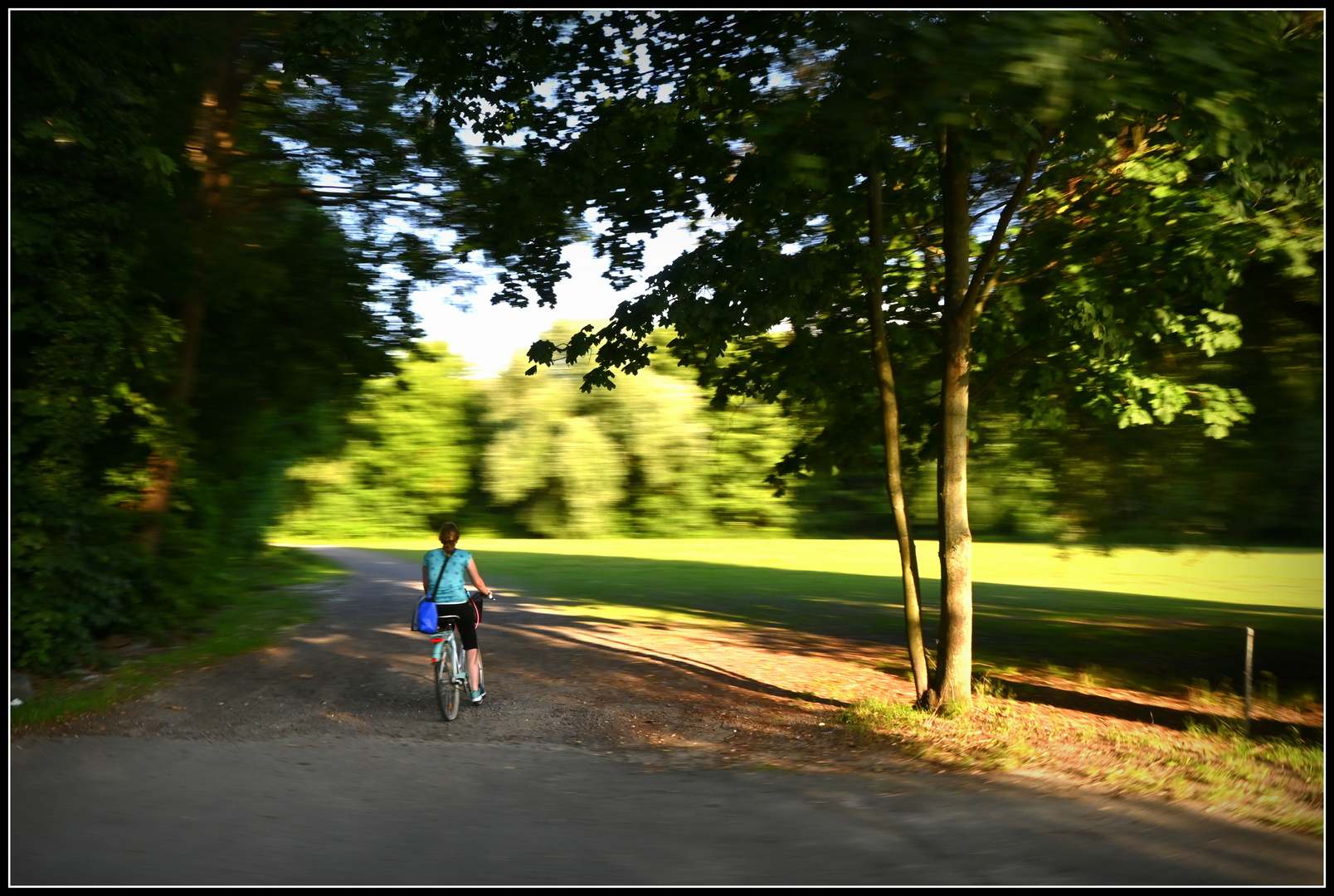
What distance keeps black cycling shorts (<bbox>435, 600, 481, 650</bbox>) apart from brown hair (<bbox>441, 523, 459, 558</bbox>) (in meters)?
0.46

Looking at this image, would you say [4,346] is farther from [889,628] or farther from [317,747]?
[889,628]

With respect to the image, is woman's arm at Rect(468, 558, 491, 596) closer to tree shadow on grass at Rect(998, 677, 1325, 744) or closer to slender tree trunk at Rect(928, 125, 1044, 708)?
slender tree trunk at Rect(928, 125, 1044, 708)

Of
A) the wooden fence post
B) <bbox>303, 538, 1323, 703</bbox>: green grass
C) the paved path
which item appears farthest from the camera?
<bbox>303, 538, 1323, 703</bbox>: green grass

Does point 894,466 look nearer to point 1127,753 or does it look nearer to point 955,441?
point 955,441

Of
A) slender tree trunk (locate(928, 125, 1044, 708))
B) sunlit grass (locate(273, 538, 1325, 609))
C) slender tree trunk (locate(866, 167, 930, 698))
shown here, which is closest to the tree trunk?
slender tree trunk (locate(928, 125, 1044, 708))

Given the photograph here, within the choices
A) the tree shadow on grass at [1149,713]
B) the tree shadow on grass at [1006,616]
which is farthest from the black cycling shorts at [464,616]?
the tree shadow on grass at [1006,616]

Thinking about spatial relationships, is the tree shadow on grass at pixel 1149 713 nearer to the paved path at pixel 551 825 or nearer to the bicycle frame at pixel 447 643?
the paved path at pixel 551 825

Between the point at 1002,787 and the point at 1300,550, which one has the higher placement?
the point at 1300,550

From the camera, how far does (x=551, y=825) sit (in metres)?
5.91

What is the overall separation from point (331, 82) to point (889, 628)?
Answer: 39.1ft

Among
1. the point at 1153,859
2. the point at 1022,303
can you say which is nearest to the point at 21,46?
the point at 1022,303

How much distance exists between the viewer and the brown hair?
30.3ft

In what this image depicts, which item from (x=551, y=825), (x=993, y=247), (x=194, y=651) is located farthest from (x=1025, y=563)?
(x=551, y=825)

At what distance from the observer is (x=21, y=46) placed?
362 inches
